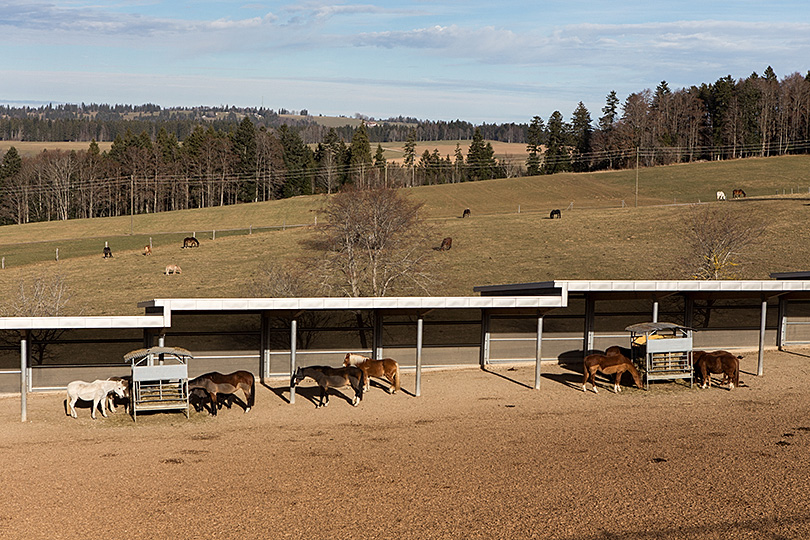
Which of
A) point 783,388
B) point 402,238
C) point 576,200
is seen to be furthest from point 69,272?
point 576,200

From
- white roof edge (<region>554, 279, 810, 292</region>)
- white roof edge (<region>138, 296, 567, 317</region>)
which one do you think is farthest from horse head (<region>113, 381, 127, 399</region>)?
white roof edge (<region>554, 279, 810, 292</region>)

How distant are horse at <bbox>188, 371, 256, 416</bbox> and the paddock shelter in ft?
4.06

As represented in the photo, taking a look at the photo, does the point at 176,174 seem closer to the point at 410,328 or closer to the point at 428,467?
the point at 410,328

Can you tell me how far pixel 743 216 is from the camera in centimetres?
5881

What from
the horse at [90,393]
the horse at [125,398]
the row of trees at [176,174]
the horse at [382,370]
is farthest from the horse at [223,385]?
the row of trees at [176,174]

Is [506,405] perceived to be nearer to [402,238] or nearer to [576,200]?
[402,238]

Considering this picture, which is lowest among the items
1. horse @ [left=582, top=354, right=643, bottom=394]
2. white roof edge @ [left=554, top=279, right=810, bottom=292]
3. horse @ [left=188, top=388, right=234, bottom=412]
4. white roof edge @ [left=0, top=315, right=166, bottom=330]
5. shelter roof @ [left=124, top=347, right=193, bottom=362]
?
horse @ [left=188, top=388, right=234, bottom=412]

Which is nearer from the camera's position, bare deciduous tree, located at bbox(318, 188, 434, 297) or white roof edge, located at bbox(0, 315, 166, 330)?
white roof edge, located at bbox(0, 315, 166, 330)

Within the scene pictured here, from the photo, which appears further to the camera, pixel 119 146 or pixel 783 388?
pixel 119 146

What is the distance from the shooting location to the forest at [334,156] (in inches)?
4328

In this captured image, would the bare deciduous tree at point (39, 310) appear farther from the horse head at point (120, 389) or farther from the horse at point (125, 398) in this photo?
the horse head at point (120, 389)

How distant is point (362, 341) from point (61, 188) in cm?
9810

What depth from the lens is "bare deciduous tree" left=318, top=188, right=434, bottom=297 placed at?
39.6 metres

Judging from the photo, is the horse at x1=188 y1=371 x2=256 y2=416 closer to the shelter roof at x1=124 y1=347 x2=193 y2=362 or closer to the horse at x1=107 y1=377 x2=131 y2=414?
the shelter roof at x1=124 y1=347 x2=193 y2=362
